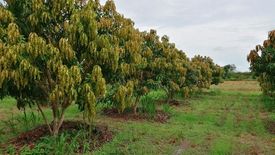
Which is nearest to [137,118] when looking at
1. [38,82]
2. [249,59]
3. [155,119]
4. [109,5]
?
[155,119]

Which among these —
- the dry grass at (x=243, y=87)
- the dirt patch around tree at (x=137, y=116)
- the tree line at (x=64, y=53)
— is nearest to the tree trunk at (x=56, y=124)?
the tree line at (x=64, y=53)

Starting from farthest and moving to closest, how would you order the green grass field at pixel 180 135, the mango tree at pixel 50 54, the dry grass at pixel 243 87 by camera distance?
the dry grass at pixel 243 87
the green grass field at pixel 180 135
the mango tree at pixel 50 54

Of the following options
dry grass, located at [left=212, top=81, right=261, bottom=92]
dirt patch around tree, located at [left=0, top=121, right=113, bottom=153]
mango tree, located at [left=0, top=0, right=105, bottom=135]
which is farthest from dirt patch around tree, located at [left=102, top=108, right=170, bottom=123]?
dry grass, located at [left=212, top=81, right=261, bottom=92]

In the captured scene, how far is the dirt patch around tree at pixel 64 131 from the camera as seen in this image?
47.7ft

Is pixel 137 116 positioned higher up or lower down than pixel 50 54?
lower down

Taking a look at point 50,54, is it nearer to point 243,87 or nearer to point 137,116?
point 137,116

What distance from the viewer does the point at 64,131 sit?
15.9 metres

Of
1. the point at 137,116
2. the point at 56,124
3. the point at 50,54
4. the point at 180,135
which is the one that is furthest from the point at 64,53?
the point at 137,116

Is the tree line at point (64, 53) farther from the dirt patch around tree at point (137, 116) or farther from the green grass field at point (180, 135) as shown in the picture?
the dirt patch around tree at point (137, 116)

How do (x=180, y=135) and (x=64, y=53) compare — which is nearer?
(x=64, y=53)

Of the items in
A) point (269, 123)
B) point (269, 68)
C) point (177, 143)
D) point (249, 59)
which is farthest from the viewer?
point (269, 123)

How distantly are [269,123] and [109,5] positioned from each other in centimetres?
1291

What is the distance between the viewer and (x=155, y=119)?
23.6 meters

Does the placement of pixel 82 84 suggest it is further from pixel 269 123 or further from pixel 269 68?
pixel 269 123
